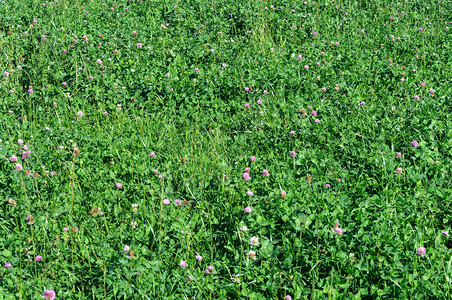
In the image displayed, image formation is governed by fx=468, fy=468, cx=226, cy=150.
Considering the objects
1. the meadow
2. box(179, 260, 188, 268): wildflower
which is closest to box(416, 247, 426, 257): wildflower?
the meadow

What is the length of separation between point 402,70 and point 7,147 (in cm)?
371

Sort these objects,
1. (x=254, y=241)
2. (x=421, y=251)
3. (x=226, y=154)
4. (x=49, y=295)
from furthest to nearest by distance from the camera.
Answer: (x=226, y=154) → (x=254, y=241) → (x=421, y=251) → (x=49, y=295)

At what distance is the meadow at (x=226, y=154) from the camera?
2547 mm

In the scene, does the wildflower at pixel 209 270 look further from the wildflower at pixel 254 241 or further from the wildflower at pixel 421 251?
the wildflower at pixel 421 251

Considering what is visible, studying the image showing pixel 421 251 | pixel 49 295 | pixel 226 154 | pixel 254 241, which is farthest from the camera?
pixel 226 154

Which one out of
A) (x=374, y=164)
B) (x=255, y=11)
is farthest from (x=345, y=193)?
(x=255, y=11)

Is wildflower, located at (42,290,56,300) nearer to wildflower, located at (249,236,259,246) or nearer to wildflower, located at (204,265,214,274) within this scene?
wildflower, located at (204,265,214,274)

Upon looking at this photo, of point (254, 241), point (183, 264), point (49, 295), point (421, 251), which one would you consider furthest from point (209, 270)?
point (421, 251)

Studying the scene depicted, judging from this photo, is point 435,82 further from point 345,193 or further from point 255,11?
point 255,11

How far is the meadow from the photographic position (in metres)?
2.55

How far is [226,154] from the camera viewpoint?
3791mm

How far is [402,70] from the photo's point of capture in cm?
471

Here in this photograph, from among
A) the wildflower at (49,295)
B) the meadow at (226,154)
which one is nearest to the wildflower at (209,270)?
the meadow at (226,154)

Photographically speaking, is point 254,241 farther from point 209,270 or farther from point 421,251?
point 421,251
